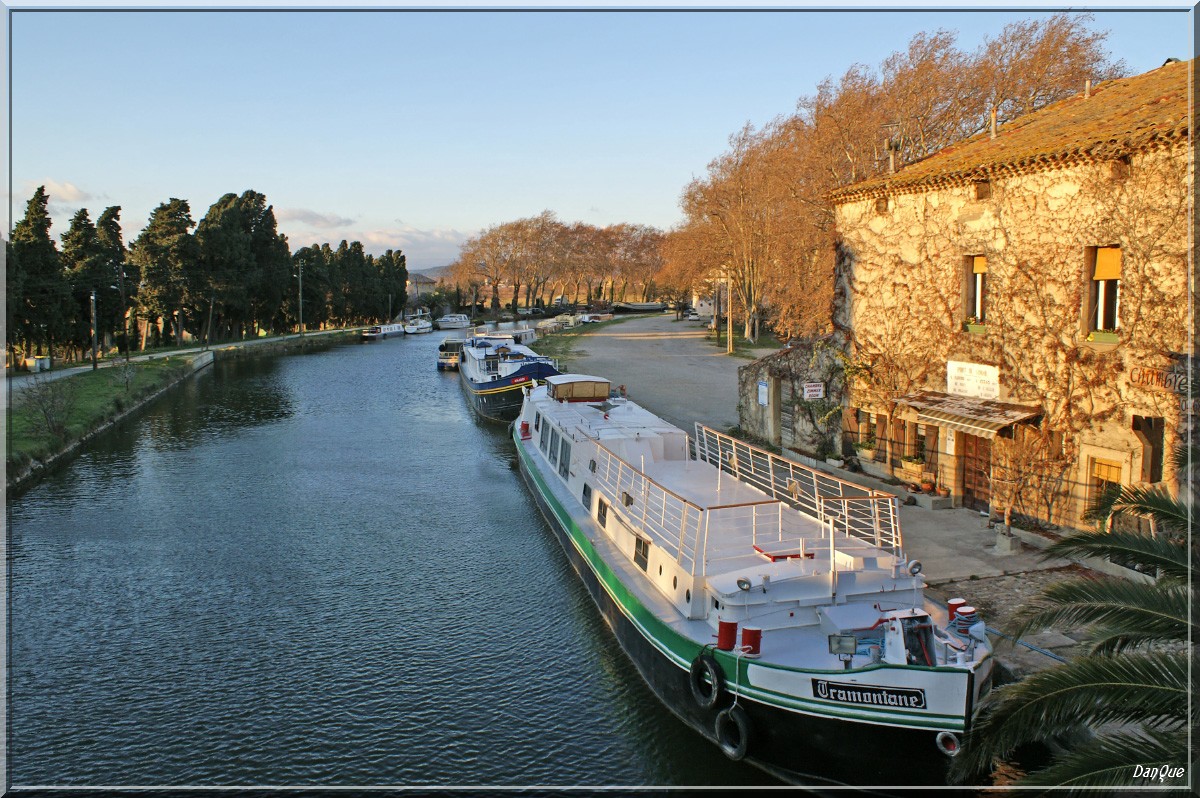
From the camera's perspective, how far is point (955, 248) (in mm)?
22656

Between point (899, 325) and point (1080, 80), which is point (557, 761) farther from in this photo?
point (1080, 80)

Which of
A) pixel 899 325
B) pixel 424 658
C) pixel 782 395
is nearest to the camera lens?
pixel 424 658

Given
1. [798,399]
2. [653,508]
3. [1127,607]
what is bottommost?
[653,508]

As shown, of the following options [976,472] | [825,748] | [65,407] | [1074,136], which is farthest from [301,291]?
[825,748]

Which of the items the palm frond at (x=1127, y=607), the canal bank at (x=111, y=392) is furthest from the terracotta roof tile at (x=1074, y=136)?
the canal bank at (x=111, y=392)

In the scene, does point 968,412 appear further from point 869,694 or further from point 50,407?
point 50,407

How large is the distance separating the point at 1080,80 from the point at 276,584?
46.5 meters

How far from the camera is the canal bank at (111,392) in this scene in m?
31.9

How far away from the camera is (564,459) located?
2572cm

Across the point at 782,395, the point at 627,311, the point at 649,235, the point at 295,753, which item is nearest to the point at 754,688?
the point at 295,753

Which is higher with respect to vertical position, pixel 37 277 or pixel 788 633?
pixel 37 277

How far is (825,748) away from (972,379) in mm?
A: 12893

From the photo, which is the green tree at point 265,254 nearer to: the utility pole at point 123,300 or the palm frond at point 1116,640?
the utility pole at point 123,300

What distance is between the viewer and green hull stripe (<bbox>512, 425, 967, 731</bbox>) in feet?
37.3
